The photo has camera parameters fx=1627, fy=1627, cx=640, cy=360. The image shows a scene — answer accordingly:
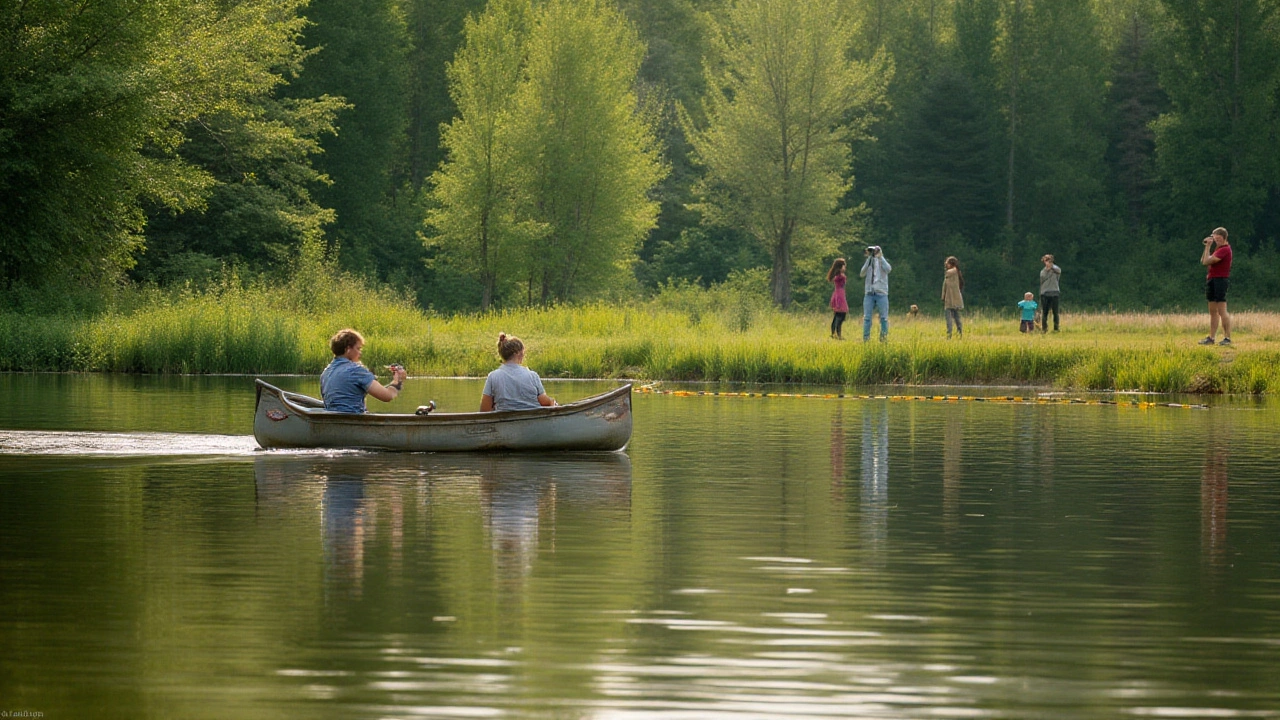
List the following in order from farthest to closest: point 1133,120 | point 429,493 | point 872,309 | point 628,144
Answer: point 1133,120, point 628,144, point 872,309, point 429,493

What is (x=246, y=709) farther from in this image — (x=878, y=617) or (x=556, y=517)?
(x=556, y=517)

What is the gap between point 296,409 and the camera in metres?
16.7

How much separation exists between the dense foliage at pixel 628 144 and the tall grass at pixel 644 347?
4529 mm

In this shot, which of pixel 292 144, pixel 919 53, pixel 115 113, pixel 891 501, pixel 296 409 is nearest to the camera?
pixel 891 501

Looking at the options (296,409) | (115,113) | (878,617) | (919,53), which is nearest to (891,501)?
(878,617)

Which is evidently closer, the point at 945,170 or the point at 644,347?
the point at 644,347

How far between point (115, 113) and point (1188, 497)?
91.7 feet

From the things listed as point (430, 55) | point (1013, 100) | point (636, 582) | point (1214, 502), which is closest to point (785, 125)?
point (1013, 100)

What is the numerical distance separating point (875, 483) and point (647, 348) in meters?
17.3

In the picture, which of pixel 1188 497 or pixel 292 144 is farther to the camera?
pixel 292 144

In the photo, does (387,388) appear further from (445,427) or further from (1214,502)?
(1214,502)

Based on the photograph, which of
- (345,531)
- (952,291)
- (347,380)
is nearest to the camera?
(345,531)

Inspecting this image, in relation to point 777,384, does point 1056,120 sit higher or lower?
higher

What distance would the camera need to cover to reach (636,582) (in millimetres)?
9672
